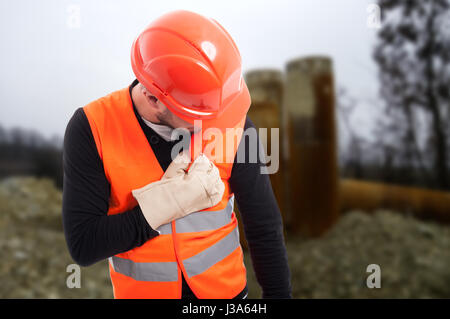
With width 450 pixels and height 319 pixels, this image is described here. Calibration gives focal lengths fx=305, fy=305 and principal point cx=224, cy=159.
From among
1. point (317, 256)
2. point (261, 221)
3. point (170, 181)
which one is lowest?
point (317, 256)

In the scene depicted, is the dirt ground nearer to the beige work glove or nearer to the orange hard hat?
the beige work glove

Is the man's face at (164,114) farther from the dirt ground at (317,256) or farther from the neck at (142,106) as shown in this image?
the dirt ground at (317,256)

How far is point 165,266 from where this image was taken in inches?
29.1

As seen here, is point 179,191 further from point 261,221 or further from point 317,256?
point 317,256

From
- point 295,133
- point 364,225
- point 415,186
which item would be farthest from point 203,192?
point 415,186

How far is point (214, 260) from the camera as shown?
792 mm

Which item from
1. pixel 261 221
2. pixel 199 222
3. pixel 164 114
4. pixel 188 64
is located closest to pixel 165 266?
pixel 199 222

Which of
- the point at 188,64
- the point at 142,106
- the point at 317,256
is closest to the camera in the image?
the point at 188,64

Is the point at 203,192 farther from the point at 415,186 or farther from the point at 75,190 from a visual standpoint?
the point at 415,186

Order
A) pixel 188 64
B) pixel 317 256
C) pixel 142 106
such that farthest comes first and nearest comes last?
pixel 317 256 < pixel 142 106 < pixel 188 64

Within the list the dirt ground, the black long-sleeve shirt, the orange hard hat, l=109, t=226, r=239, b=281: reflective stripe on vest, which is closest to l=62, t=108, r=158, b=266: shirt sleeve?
the black long-sleeve shirt

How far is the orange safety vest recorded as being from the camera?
2.30 ft

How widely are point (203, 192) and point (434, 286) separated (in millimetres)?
2213

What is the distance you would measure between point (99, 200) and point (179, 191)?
6.9 inches
